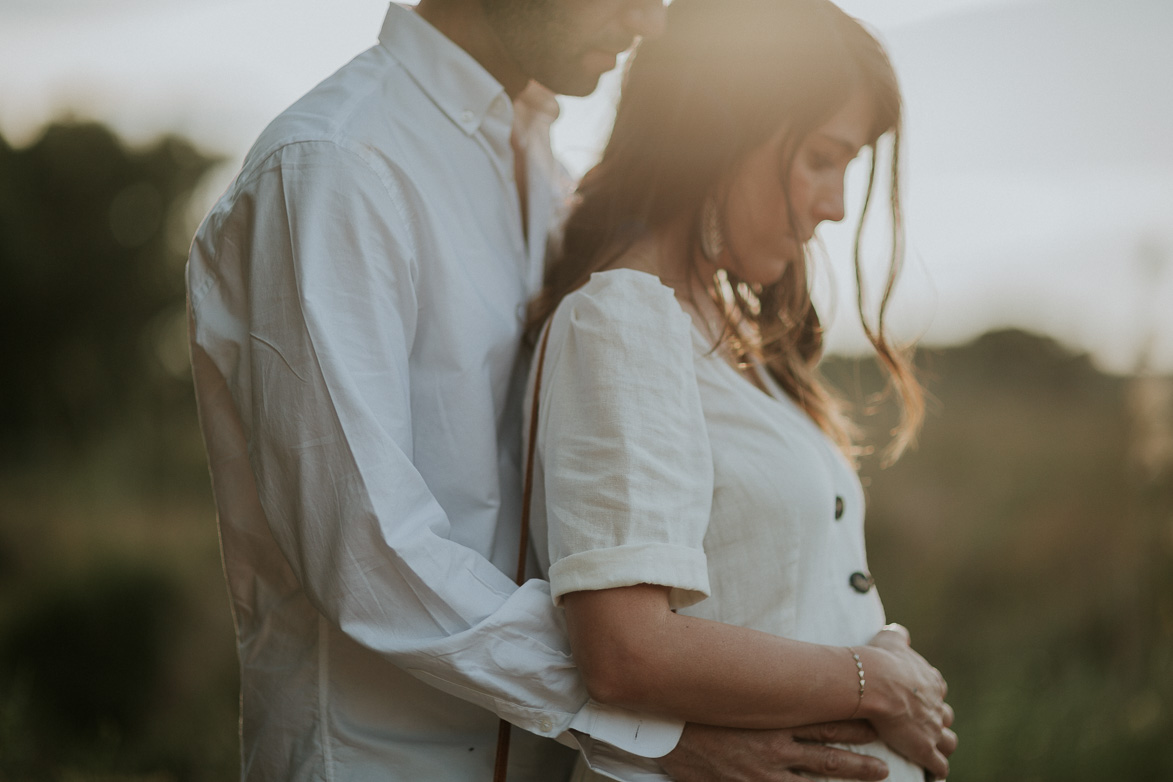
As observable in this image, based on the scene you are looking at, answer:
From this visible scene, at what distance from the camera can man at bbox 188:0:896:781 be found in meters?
1.22

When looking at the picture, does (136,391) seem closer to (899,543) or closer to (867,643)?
(899,543)

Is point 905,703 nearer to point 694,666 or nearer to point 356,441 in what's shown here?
point 694,666

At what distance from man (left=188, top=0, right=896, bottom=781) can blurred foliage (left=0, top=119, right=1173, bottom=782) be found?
1433mm

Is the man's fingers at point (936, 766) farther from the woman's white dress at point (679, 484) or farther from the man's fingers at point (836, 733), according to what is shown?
the man's fingers at point (836, 733)

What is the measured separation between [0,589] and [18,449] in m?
2.86

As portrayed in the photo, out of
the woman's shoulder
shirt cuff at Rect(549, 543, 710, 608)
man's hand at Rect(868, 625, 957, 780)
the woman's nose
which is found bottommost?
man's hand at Rect(868, 625, 957, 780)

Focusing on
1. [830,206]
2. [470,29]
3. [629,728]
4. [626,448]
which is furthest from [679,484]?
[470,29]

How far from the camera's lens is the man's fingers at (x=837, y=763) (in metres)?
1.30

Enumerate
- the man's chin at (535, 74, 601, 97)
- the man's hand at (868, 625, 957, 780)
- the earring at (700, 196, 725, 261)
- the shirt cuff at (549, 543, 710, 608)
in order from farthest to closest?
the man's chin at (535, 74, 601, 97), the earring at (700, 196, 725, 261), the man's hand at (868, 625, 957, 780), the shirt cuff at (549, 543, 710, 608)

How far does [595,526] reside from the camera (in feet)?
3.85

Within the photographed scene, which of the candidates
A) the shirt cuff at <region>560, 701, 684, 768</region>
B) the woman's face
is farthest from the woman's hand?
the woman's face

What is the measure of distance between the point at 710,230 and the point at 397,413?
63 centimetres

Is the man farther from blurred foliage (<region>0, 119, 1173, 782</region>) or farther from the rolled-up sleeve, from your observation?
blurred foliage (<region>0, 119, 1173, 782</region>)

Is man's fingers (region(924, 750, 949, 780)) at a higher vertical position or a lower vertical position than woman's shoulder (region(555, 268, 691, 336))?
lower
